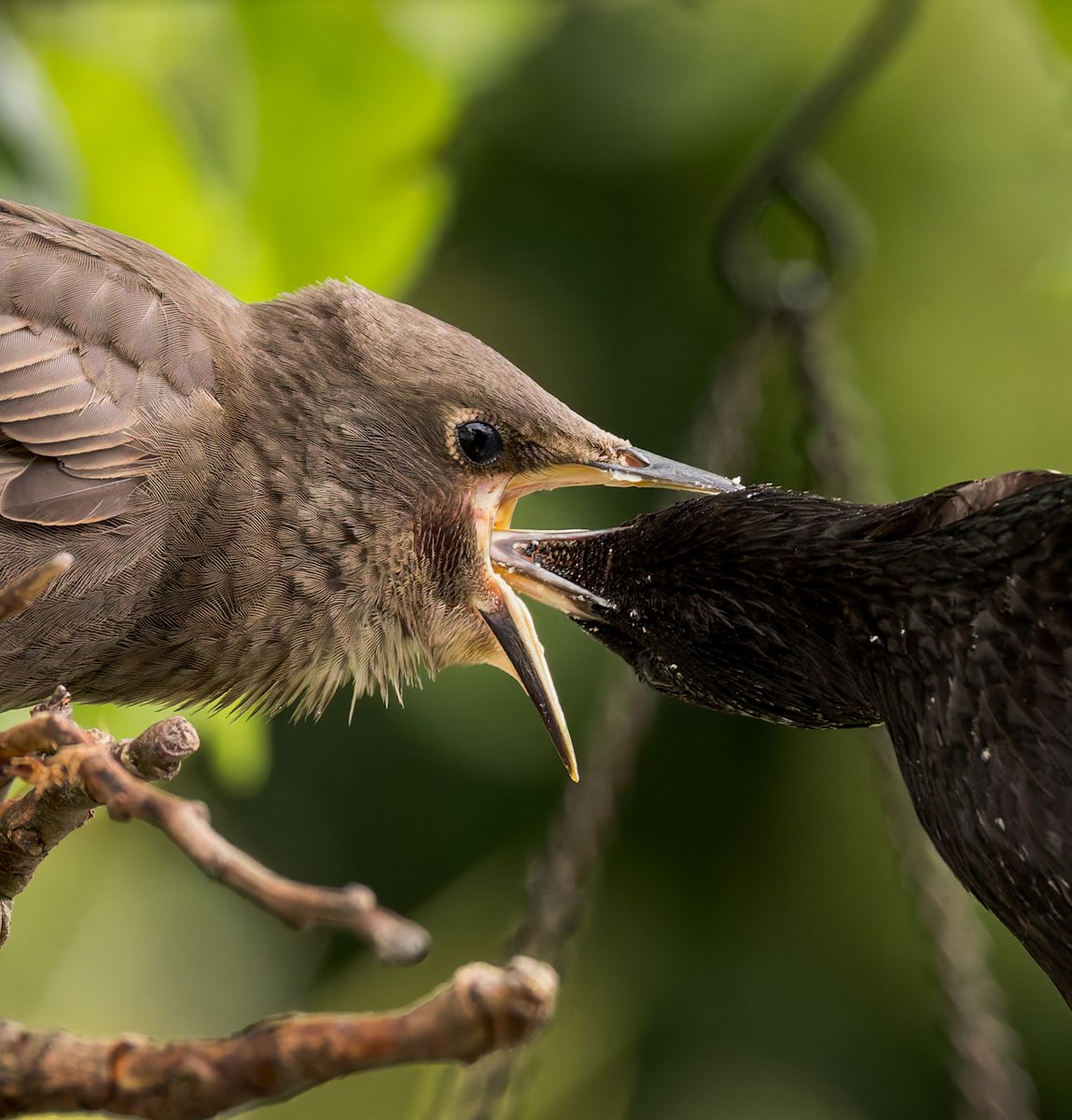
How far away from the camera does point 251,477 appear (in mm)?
1898

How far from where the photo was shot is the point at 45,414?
5.93ft

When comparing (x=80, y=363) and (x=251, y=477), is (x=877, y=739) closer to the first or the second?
(x=251, y=477)

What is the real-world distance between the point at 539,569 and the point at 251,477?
1.21 ft

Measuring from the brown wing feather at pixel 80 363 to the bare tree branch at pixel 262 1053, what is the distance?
91 cm

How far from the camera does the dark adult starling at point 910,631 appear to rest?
1429 millimetres

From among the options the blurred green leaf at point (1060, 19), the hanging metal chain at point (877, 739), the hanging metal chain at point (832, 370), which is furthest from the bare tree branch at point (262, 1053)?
the blurred green leaf at point (1060, 19)

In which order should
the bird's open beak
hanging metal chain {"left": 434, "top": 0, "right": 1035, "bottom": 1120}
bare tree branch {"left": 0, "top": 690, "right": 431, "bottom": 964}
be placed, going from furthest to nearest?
hanging metal chain {"left": 434, "top": 0, "right": 1035, "bottom": 1120}
the bird's open beak
bare tree branch {"left": 0, "top": 690, "right": 431, "bottom": 964}

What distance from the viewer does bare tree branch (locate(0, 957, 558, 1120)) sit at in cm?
80

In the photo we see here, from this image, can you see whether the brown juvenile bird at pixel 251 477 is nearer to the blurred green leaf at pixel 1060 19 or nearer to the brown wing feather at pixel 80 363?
the brown wing feather at pixel 80 363

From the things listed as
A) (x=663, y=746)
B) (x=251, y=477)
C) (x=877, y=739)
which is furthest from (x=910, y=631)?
(x=663, y=746)

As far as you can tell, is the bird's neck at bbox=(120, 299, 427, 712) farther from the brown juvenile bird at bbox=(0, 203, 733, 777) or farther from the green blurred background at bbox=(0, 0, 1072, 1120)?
the green blurred background at bbox=(0, 0, 1072, 1120)

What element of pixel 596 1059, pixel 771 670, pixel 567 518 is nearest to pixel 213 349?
pixel 771 670

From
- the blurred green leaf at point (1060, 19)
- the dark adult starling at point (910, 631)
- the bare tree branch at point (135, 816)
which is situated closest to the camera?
the bare tree branch at point (135, 816)

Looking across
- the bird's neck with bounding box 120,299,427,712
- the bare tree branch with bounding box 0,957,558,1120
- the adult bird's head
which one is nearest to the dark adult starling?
the adult bird's head
